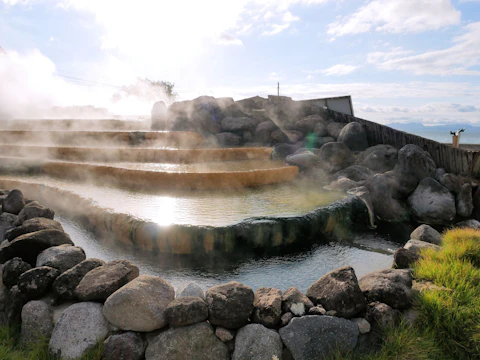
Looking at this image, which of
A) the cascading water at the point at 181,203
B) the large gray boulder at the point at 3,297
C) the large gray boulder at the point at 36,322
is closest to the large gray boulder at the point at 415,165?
the cascading water at the point at 181,203

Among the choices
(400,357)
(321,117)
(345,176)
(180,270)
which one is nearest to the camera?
(400,357)

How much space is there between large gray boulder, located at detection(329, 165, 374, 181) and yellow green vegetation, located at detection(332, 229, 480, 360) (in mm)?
5198

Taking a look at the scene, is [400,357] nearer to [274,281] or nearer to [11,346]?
[274,281]

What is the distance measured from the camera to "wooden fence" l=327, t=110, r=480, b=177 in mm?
7246

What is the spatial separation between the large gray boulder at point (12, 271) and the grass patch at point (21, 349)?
0.40 m

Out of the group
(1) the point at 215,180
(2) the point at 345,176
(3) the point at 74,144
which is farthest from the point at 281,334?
(3) the point at 74,144

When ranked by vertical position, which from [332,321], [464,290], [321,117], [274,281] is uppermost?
[321,117]

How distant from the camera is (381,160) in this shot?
Result: 848 cm

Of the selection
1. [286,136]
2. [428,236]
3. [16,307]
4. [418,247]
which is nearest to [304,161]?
[286,136]

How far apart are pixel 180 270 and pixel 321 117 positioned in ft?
31.1

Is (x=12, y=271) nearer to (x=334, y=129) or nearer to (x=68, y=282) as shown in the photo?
(x=68, y=282)

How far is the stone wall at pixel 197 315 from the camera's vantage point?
2375 mm

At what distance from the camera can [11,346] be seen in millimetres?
2586

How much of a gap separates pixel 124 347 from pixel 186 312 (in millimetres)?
454
